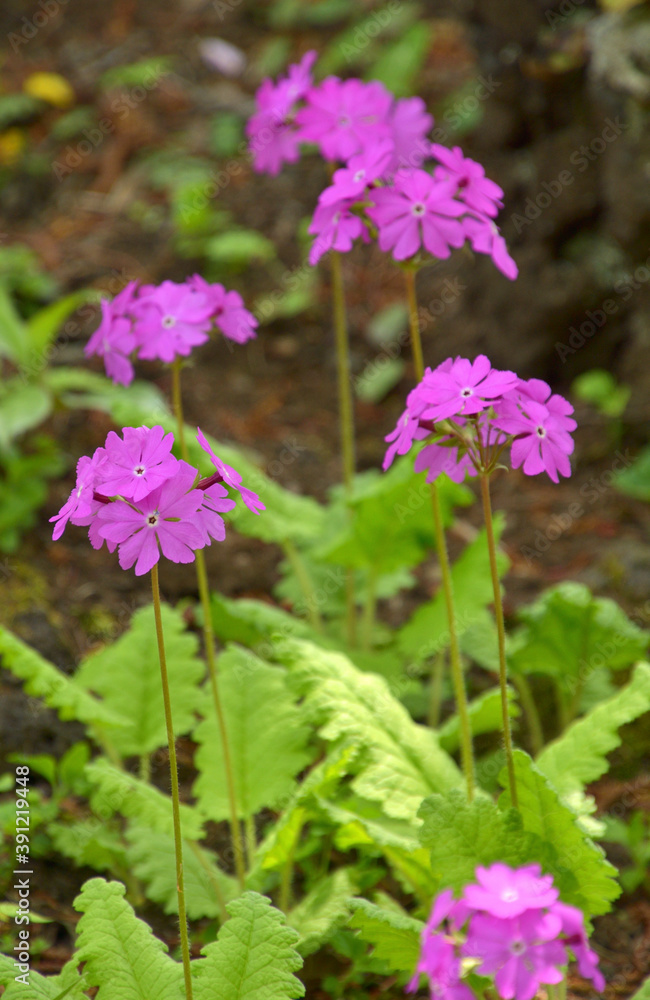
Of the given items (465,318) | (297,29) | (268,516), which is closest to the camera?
(268,516)

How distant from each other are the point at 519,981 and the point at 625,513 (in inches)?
125

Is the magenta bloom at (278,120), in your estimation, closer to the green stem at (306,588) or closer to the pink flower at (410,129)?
the pink flower at (410,129)

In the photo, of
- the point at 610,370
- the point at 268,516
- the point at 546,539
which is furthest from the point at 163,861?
the point at 610,370

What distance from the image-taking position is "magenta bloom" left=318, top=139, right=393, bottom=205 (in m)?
2.10

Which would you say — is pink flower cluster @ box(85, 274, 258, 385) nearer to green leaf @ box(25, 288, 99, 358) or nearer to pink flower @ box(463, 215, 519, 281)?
pink flower @ box(463, 215, 519, 281)

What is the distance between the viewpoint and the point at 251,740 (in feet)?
8.74

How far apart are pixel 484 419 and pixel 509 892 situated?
32.6 inches

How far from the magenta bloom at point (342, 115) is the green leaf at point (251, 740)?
142 centimetres

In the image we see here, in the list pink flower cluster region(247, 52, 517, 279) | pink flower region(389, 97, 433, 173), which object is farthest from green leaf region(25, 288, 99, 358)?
pink flower cluster region(247, 52, 517, 279)

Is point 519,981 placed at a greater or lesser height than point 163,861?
greater

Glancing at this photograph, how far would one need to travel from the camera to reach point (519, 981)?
1.29 m

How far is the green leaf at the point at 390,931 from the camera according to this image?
1.86 m

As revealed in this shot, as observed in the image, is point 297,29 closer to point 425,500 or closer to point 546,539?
point 546,539

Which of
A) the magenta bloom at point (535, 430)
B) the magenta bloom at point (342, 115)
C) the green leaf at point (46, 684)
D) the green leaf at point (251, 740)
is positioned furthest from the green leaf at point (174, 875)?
the magenta bloom at point (342, 115)
